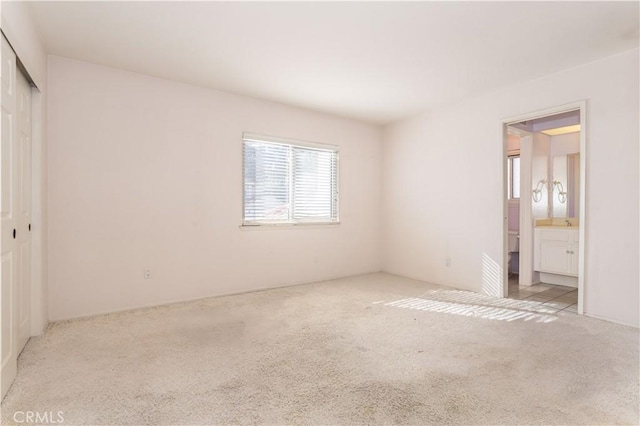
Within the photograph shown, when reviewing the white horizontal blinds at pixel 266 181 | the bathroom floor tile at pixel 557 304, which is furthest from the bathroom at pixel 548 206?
the white horizontal blinds at pixel 266 181

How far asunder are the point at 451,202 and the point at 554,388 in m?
2.99

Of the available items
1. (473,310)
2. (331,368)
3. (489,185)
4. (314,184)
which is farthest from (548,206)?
(331,368)

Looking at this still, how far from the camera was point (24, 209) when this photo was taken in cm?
261

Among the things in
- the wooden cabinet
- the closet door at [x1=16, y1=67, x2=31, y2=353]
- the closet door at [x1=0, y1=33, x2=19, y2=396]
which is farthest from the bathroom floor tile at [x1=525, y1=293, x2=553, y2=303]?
the closet door at [x1=16, y1=67, x2=31, y2=353]

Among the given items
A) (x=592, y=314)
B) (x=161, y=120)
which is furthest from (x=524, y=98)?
(x=161, y=120)

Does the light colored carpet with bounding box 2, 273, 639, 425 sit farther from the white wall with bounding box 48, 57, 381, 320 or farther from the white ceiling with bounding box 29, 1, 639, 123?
the white ceiling with bounding box 29, 1, 639, 123

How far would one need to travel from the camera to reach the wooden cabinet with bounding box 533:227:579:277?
15.2 ft

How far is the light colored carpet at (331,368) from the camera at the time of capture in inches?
70.0

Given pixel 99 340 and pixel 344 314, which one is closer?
pixel 99 340

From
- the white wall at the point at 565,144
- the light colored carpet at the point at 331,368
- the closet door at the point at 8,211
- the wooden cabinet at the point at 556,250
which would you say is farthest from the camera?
the white wall at the point at 565,144

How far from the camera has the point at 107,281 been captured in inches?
137

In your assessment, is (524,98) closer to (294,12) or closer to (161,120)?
(294,12)

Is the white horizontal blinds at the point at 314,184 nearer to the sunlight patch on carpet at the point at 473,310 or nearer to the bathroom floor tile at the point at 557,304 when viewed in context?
the sunlight patch on carpet at the point at 473,310

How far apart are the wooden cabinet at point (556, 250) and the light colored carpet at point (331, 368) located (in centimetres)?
157
